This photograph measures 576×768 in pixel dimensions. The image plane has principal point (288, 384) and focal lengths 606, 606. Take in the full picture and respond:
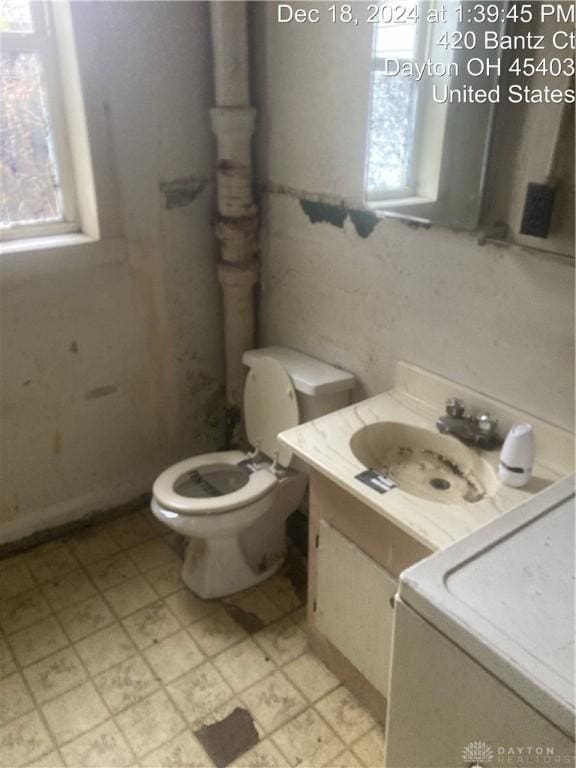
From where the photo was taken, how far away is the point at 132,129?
76.8 inches

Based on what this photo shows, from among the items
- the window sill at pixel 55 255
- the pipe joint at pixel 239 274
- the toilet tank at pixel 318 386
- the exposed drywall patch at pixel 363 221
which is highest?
the exposed drywall patch at pixel 363 221

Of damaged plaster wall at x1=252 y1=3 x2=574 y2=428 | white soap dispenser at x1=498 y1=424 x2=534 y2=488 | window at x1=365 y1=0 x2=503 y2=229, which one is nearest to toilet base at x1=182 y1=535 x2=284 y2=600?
damaged plaster wall at x1=252 y1=3 x2=574 y2=428

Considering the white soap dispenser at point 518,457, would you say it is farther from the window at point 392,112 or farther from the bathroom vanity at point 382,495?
the window at point 392,112

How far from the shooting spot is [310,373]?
1.93 metres

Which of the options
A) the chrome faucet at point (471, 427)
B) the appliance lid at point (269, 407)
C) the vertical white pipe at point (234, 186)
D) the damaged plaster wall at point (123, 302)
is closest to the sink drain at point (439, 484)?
the chrome faucet at point (471, 427)

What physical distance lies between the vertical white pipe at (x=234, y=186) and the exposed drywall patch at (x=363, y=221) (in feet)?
1.62

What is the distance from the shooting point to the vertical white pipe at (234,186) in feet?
6.22

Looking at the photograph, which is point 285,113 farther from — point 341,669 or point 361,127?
point 341,669

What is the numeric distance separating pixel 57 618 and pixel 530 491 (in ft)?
4.97

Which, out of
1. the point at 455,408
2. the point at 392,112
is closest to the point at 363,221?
the point at 392,112

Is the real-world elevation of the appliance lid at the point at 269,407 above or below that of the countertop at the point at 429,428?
below

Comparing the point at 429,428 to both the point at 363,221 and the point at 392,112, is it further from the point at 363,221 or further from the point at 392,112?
the point at 392,112

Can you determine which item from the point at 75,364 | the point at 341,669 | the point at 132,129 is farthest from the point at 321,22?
the point at 341,669

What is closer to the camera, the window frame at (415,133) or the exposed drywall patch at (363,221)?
the window frame at (415,133)
